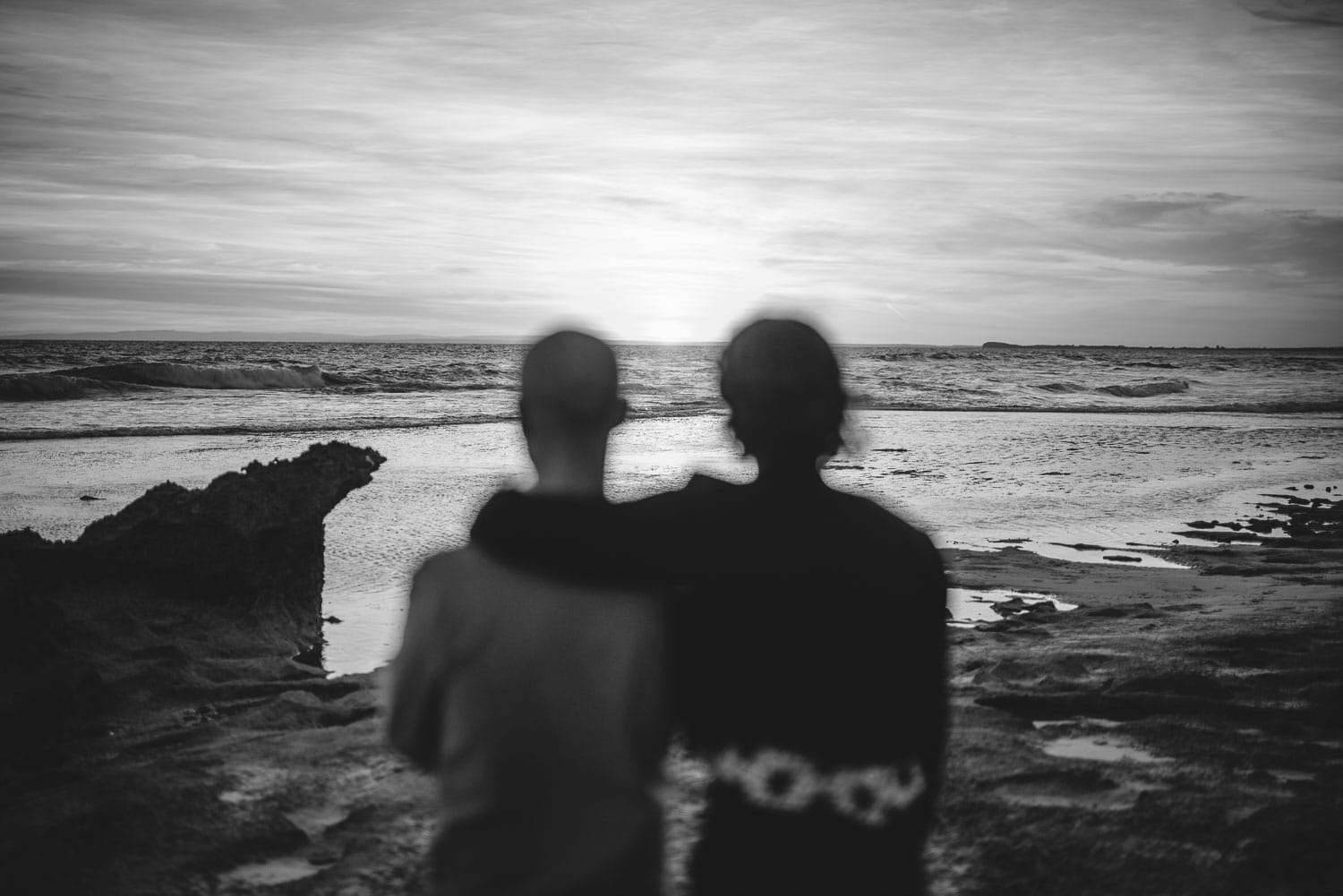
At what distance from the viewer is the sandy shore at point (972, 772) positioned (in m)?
3.19

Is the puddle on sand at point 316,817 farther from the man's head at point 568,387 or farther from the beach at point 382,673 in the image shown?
the man's head at point 568,387

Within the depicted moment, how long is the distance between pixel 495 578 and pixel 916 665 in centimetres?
80

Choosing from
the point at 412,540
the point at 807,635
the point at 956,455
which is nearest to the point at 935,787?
the point at 807,635

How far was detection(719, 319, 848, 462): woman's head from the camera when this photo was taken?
6.12 feet

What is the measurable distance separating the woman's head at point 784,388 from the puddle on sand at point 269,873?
7.76 ft

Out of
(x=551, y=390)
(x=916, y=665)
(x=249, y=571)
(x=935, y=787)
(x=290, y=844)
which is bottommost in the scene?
(x=290, y=844)

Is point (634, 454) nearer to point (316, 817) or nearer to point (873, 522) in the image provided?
point (316, 817)

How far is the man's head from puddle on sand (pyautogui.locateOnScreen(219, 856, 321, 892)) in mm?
2259

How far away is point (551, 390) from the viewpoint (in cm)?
172

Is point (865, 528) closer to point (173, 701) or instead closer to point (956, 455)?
point (173, 701)

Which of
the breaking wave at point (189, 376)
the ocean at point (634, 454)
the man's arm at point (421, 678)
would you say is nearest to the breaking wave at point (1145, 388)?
the ocean at point (634, 454)

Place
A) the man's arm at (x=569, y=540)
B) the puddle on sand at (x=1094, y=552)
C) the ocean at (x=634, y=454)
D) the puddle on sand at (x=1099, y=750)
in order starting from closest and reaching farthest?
the man's arm at (x=569, y=540) → the puddle on sand at (x=1099, y=750) → the puddle on sand at (x=1094, y=552) → the ocean at (x=634, y=454)

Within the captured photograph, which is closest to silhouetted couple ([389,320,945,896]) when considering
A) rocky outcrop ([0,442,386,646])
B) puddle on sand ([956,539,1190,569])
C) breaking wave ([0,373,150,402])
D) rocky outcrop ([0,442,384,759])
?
rocky outcrop ([0,442,384,759])

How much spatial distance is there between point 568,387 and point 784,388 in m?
0.42
